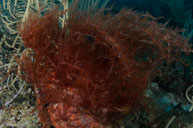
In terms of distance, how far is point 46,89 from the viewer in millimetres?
2100

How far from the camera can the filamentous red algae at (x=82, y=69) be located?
2.00 m

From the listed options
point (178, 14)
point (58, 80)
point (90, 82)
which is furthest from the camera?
point (178, 14)

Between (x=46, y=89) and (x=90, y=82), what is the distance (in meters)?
0.55

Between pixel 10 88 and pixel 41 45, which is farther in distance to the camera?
pixel 10 88

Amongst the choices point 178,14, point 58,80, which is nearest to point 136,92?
point 58,80

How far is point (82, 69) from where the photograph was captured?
203 cm

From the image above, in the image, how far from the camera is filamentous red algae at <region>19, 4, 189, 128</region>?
6.57ft

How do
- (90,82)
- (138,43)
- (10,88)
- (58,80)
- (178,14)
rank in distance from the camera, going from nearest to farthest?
(90,82) < (58,80) < (138,43) < (10,88) < (178,14)

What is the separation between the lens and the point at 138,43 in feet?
7.72

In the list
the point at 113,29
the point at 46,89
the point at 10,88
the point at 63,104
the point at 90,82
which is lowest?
the point at 10,88

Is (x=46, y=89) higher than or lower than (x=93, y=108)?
higher

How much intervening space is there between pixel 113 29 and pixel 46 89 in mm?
1096

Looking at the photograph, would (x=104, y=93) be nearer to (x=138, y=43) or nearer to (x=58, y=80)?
(x=58, y=80)

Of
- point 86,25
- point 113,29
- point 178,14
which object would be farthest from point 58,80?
point 178,14
